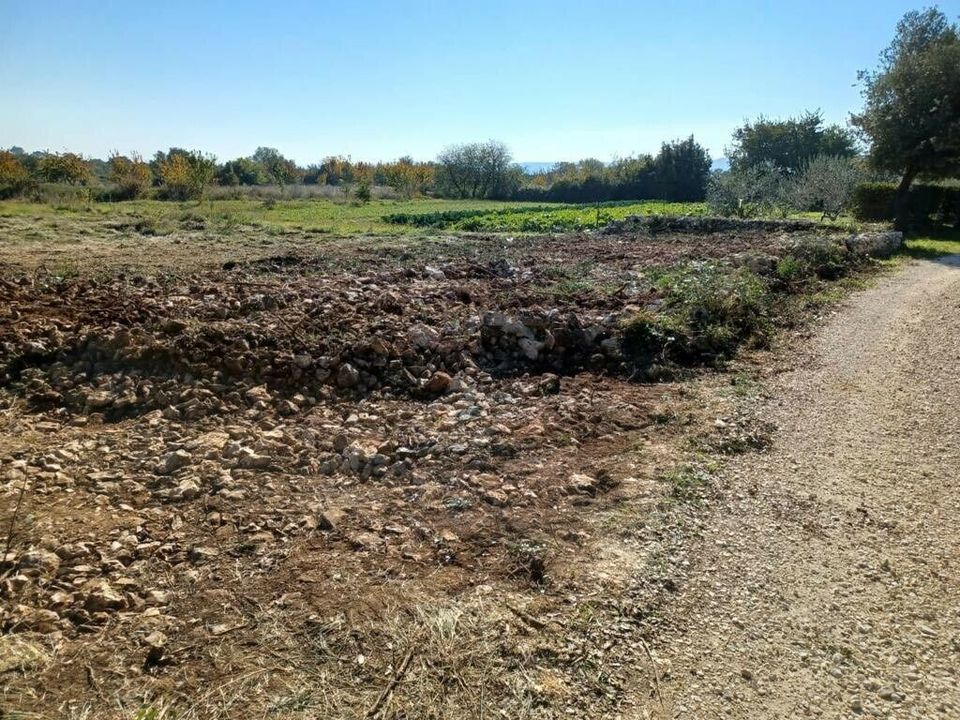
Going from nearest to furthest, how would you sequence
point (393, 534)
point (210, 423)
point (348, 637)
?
point (348, 637), point (393, 534), point (210, 423)

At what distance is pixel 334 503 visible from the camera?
4535 millimetres

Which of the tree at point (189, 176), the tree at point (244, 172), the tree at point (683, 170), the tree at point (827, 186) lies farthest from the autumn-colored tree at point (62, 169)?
the tree at point (827, 186)

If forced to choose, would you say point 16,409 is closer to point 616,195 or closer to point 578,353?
point 578,353

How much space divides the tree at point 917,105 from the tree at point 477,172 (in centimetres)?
4586

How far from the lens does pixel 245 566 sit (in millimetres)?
3785

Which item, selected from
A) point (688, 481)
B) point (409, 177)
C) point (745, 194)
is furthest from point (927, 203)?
point (409, 177)

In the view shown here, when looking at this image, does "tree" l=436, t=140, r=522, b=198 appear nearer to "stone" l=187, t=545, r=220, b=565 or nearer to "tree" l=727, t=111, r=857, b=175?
"tree" l=727, t=111, r=857, b=175

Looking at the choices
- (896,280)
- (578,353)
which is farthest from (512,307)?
(896,280)

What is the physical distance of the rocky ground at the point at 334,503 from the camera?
2.99m

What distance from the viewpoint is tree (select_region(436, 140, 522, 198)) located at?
64.1 metres

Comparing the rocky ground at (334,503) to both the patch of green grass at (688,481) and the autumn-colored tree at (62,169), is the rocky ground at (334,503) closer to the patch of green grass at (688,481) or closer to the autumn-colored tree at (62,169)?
the patch of green grass at (688,481)

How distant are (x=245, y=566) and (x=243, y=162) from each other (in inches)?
2940

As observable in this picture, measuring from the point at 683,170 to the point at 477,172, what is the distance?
2239 centimetres

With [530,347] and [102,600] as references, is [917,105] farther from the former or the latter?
[102,600]
